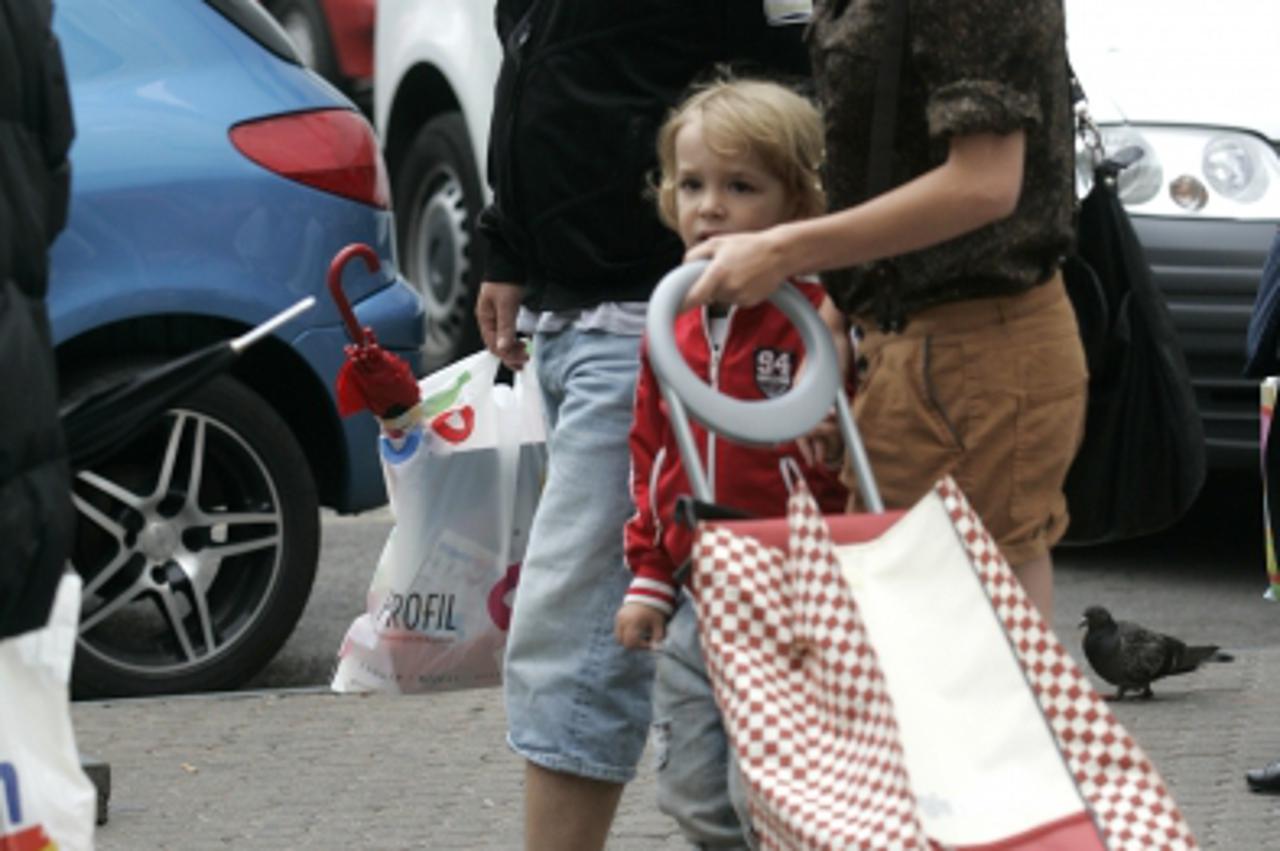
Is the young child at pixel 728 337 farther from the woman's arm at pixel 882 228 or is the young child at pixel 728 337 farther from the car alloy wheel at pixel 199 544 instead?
the car alloy wheel at pixel 199 544

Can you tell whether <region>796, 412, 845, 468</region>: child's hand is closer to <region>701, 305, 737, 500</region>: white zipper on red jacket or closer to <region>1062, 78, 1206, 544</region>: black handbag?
<region>701, 305, 737, 500</region>: white zipper on red jacket

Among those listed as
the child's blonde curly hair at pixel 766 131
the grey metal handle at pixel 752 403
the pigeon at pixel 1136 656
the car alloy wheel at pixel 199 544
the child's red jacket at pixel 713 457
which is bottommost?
the pigeon at pixel 1136 656

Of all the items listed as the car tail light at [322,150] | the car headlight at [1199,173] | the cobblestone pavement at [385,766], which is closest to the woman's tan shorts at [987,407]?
the cobblestone pavement at [385,766]

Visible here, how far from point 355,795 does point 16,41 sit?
292cm

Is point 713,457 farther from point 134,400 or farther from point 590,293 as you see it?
point 134,400

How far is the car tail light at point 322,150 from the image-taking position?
249 inches

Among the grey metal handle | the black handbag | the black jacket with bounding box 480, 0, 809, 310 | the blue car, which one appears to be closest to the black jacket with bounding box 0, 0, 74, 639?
the grey metal handle

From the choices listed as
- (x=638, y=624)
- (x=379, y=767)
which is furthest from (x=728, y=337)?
(x=379, y=767)

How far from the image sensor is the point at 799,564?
9.84ft

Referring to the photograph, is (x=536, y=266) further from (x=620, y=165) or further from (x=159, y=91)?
(x=159, y=91)

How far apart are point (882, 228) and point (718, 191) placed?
575mm

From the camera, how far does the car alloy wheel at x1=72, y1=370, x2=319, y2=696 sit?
604cm

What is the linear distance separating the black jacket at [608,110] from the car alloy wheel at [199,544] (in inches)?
83.4

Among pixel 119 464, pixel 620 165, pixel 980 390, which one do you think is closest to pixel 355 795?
pixel 119 464
